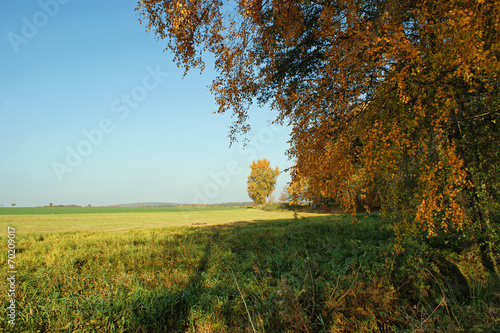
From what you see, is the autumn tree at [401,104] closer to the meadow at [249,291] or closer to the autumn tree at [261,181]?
the meadow at [249,291]

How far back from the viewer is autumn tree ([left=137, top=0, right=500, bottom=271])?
4.35 m

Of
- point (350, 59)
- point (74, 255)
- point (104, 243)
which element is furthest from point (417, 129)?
point (104, 243)

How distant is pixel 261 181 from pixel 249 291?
6475cm

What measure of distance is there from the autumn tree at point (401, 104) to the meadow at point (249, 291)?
112 cm

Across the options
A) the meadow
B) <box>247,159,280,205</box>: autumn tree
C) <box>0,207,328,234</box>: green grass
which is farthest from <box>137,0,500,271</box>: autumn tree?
<box>247,159,280,205</box>: autumn tree

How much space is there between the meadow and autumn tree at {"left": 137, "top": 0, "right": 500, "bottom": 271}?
112 centimetres

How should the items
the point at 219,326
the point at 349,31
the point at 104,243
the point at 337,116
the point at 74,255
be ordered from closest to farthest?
the point at 219,326 < the point at 349,31 < the point at 337,116 < the point at 74,255 < the point at 104,243

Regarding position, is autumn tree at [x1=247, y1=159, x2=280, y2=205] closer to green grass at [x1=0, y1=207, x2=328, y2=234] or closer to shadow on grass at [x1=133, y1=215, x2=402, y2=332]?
green grass at [x1=0, y1=207, x2=328, y2=234]

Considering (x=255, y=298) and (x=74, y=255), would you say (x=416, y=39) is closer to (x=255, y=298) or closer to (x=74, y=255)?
(x=255, y=298)

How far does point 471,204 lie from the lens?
254 inches

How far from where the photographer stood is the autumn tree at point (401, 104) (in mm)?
4348

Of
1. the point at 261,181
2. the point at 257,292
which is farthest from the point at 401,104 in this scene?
the point at 261,181

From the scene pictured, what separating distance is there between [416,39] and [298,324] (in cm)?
664

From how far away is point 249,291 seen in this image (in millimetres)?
5148
